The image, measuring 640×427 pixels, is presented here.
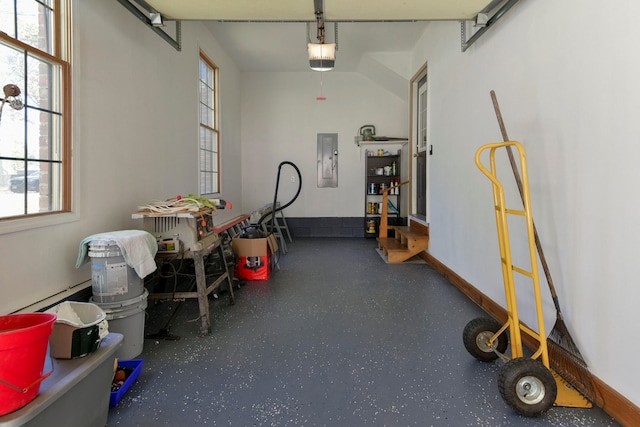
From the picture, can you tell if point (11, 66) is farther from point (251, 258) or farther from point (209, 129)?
point (209, 129)

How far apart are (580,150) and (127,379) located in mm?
2741

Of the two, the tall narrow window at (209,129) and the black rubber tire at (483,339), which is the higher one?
the tall narrow window at (209,129)

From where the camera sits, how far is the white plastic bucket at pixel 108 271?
2160mm

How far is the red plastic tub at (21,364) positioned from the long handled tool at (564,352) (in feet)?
7.15

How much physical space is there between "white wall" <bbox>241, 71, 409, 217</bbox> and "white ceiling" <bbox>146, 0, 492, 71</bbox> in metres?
0.39

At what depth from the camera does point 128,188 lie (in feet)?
10.1

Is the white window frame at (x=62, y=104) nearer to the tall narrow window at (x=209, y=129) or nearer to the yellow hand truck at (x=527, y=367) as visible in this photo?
the yellow hand truck at (x=527, y=367)

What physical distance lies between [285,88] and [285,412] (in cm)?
676

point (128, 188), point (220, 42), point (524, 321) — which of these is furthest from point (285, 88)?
point (524, 321)

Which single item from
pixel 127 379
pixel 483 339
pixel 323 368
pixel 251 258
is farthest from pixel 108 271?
pixel 483 339

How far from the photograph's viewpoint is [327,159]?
24.5ft

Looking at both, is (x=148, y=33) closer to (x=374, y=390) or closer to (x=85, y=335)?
(x=85, y=335)

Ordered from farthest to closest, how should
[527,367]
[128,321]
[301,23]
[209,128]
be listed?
[209,128], [301,23], [128,321], [527,367]

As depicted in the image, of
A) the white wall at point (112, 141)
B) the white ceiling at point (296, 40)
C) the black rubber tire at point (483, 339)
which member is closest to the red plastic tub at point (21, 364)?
the white wall at point (112, 141)
